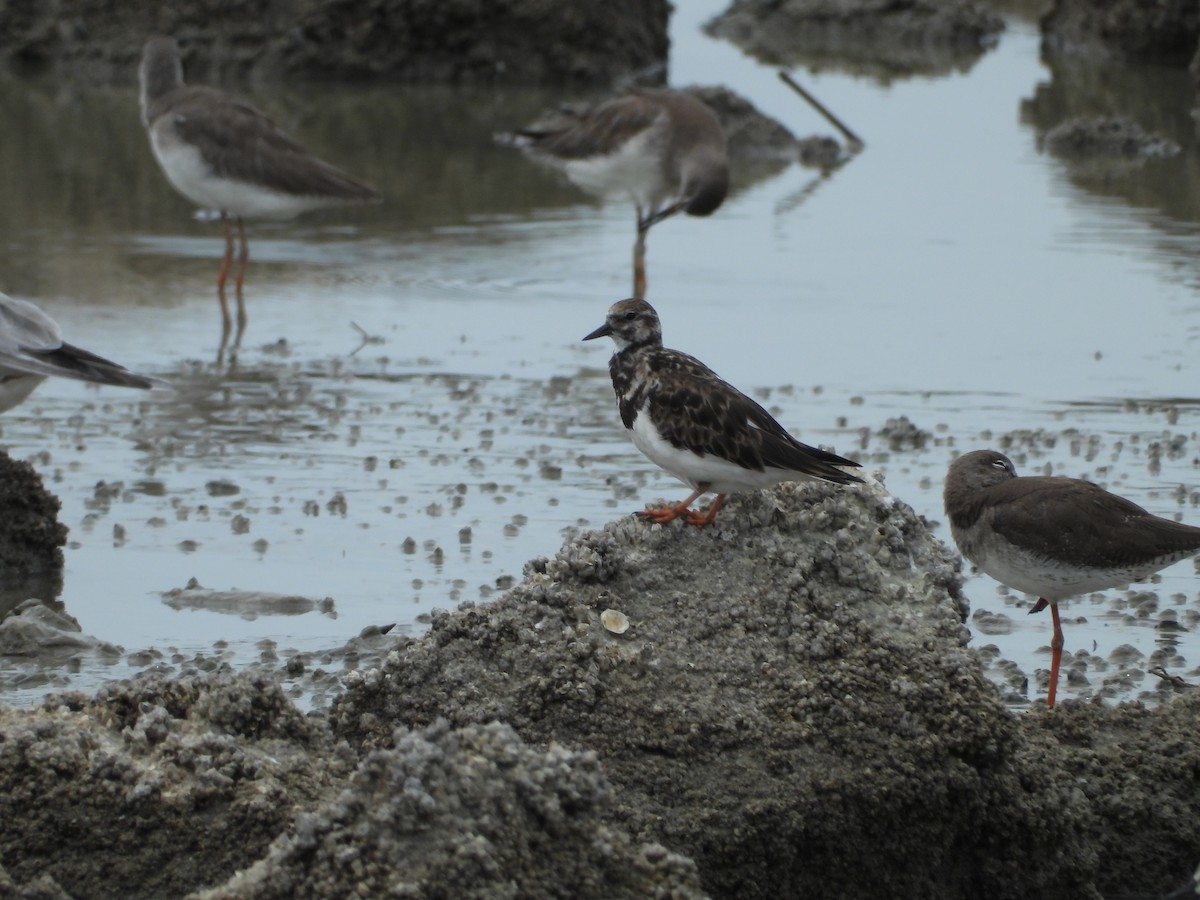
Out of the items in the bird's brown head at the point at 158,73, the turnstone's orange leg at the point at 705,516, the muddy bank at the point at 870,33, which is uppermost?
the muddy bank at the point at 870,33

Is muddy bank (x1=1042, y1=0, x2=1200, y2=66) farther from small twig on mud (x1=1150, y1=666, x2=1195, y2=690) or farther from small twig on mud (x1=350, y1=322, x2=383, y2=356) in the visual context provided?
small twig on mud (x1=1150, y1=666, x2=1195, y2=690)

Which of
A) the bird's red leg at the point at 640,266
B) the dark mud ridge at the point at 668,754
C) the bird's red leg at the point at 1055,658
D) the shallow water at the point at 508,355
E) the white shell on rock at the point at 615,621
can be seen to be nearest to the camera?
the dark mud ridge at the point at 668,754

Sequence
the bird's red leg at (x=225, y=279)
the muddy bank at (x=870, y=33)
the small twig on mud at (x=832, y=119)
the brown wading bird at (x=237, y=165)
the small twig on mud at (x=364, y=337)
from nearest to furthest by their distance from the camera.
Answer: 1. the small twig on mud at (x=364, y=337)
2. the bird's red leg at (x=225, y=279)
3. the brown wading bird at (x=237, y=165)
4. the small twig on mud at (x=832, y=119)
5. the muddy bank at (x=870, y=33)

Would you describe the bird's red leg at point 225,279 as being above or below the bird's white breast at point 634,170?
below

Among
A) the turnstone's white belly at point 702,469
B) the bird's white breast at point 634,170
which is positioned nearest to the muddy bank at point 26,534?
the turnstone's white belly at point 702,469

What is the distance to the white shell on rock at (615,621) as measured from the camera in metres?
4.82

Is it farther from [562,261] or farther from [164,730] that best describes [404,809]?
[562,261]

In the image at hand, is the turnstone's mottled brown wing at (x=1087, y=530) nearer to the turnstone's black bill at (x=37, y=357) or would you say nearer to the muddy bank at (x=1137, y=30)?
the turnstone's black bill at (x=37, y=357)

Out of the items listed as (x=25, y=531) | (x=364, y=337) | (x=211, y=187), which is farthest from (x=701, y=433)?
(x=211, y=187)

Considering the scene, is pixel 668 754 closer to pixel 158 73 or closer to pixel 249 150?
pixel 249 150

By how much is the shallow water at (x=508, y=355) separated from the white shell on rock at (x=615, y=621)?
194 cm

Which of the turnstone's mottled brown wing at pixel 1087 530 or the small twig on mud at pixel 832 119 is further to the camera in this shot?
the small twig on mud at pixel 832 119

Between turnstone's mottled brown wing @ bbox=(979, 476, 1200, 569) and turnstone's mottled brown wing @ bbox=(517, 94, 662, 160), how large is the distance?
9.72m

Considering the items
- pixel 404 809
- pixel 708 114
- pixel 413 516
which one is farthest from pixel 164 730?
pixel 708 114
